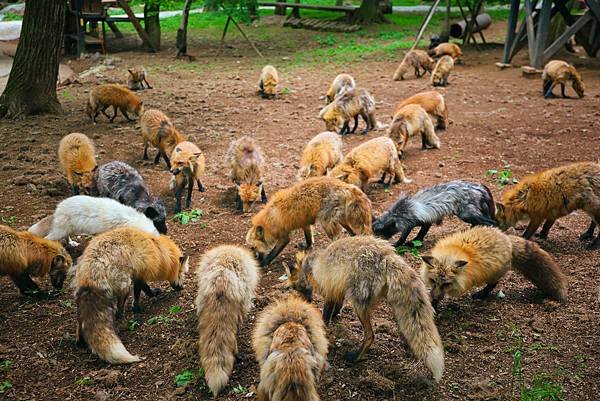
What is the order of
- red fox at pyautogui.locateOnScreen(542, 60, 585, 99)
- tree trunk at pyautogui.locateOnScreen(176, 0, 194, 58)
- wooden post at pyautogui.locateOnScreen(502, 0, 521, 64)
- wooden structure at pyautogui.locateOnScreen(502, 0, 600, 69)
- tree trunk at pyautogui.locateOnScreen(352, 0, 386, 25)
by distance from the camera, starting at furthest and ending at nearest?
tree trunk at pyautogui.locateOnScreen(352, 0, 386, 25)
tree trunk at pyautogui.locateOnScreen(176, 0, 194, 58)
wooden post at pyautogui.locateOnScreen(502, 0, 521, 64)
wooden structure at pyautogui.locateOnScreen(502, 0, 600, 69)
red fox at pyautogui.locateOnScreen(542, 60, 585, 99)

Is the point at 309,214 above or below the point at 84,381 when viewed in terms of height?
above

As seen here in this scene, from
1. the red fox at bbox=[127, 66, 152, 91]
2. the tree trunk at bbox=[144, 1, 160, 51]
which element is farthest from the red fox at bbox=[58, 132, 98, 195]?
the tree trunk at bbox=[144, 1, 160, 51]

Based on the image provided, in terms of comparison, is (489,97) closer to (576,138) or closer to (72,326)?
(576,138)

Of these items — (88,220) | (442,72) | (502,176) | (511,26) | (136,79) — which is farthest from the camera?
(511,26)

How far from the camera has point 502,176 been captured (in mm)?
8727

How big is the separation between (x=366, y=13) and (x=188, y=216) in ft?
66.3

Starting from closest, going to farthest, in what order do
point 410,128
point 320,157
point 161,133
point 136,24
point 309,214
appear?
point 309,214
point 320,157
point 161,133
point 410,128
point 136,24

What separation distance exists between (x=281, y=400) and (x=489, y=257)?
266 cm

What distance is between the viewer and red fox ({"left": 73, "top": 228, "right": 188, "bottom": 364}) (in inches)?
191

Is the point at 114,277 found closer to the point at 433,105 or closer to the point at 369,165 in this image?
the point at 369,165

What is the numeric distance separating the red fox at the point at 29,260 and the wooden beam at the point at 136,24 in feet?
49.8

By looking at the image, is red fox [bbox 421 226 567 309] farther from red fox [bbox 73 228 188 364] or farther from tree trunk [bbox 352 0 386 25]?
tree trunk [bbox 352 0 386 25]

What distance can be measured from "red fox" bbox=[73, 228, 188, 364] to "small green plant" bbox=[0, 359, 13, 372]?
1.85 feet

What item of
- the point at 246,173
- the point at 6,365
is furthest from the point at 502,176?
the point at 6,365
